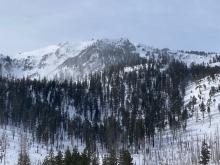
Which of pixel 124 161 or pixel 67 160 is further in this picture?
pixel 124 161

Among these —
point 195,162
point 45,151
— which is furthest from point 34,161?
point 195,162

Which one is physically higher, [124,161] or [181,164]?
[124,161]

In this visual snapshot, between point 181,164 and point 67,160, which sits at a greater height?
point 67,160

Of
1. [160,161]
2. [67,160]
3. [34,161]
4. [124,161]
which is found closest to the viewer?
[67,160]

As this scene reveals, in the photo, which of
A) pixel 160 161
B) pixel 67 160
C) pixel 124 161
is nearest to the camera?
pixel 67 160

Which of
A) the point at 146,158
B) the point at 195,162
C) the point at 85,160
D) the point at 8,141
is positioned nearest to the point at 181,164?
the point at 195,162

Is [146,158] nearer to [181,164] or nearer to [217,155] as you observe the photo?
[181,164]

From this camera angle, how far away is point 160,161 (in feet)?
639

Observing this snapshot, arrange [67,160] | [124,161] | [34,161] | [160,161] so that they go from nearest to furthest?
[67,160] → [124,161] → [34,161] → [160,161]

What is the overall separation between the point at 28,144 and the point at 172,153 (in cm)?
6272

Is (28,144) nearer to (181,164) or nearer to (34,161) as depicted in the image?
(34,161)

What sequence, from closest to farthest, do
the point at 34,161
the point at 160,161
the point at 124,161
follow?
1. the point at 124,161
2. the point at 34,161
3. the point at 160,161

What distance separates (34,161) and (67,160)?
78.8 metres

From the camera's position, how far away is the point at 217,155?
181 metres
